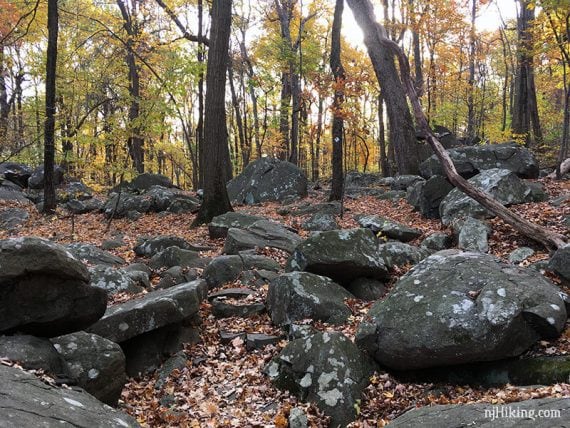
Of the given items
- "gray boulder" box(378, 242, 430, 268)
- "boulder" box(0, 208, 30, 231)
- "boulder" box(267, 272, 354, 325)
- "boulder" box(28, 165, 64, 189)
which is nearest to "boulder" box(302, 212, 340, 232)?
"gray boulder" box(378, 242, 430, 268)

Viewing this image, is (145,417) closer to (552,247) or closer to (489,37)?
(552,247)

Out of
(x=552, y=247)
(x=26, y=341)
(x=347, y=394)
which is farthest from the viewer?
(x=552, y=247)

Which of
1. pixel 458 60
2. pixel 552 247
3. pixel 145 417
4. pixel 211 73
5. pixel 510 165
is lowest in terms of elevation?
pixel 145 417

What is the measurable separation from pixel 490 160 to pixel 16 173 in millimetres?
22821

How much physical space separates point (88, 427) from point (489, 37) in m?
40.3

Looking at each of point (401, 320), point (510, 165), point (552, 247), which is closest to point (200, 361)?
point (401, 320)

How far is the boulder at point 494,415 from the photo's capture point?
3.09m

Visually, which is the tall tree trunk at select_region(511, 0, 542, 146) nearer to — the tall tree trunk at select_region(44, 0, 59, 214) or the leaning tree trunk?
the leaning tree trunk

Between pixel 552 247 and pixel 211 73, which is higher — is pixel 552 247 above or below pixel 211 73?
below

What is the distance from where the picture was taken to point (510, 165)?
514 inches

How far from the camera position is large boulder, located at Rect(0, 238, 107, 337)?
471 cm

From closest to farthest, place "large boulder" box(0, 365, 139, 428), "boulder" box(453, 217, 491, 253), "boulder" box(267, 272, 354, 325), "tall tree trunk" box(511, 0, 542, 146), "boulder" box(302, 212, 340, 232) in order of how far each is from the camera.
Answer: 1. "large boulder" box(0, 365, 139, 428)
2. "boulder" box(267, 272, 354, 325)
3. "boulder" box(453, 217, 491, 253)
4. "boulder" box(302, 212, 340, 232)
5. "tall tree trunk" box(511, 0, 542, 146)

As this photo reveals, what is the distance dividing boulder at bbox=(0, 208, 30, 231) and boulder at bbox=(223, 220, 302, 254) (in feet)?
27.2

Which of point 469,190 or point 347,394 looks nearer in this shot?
point 347,394
